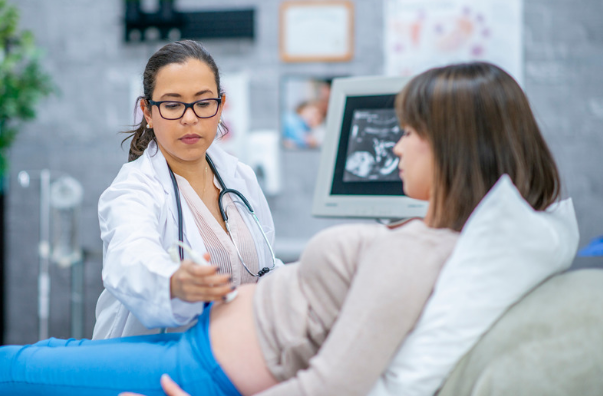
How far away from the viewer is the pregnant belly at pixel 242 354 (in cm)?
84

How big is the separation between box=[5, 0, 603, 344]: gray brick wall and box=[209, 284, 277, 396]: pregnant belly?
176cm

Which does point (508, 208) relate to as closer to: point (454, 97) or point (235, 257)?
point (454, 97)

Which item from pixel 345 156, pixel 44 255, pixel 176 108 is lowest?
pixel 44 255

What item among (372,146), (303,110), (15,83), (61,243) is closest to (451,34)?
(303,110)

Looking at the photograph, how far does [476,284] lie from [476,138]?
0.77 ft

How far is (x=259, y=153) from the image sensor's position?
8.48 ft

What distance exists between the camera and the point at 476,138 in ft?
2.74

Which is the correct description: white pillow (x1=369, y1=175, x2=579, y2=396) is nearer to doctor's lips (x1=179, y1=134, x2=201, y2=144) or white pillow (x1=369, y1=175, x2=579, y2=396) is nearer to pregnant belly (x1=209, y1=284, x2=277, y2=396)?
pregnant belly (x1=209, y1=284, x2=277, y2=396)

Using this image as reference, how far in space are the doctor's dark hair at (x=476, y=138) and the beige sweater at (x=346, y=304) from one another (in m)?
0.08

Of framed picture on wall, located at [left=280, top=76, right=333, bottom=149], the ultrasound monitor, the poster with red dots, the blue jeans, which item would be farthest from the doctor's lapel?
the poster with red dots

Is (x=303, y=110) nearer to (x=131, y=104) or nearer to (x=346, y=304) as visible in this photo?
(x=131, y=104)

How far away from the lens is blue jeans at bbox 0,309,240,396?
0.85 m

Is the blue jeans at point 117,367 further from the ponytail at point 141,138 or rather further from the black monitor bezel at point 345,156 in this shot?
the black monitor bezel at point 345,156

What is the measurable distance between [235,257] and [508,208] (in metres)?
0.71
